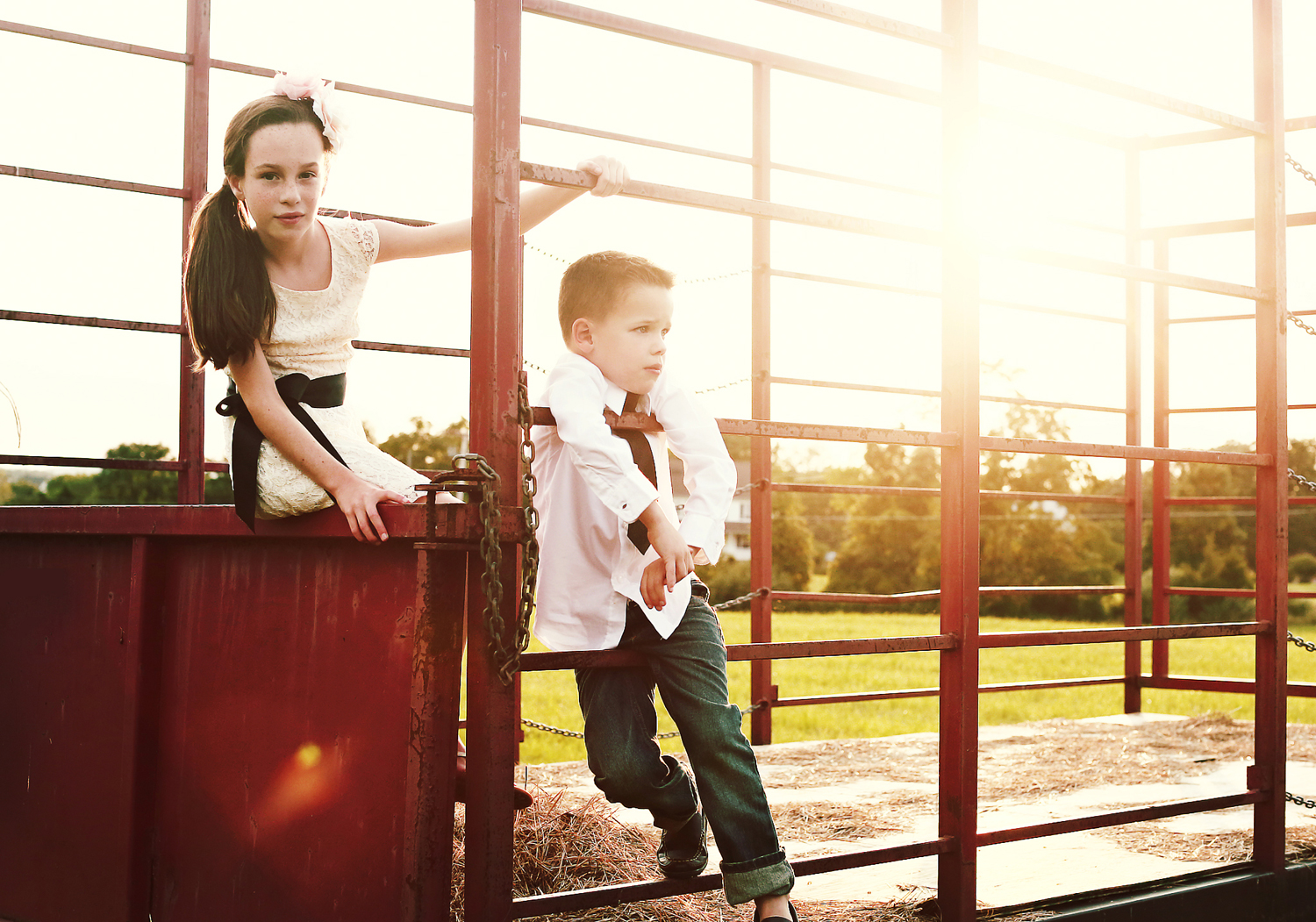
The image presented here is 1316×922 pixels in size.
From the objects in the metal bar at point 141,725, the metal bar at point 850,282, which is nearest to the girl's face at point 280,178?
the metal bar at point 141,725

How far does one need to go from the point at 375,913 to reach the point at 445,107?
123 inches

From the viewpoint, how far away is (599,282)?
7.02 ft

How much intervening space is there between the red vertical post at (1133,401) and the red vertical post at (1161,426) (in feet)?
0.32

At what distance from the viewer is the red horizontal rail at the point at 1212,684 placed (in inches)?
205

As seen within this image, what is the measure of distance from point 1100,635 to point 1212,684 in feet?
11.6

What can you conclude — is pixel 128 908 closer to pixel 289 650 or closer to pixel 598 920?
pixel 289 650

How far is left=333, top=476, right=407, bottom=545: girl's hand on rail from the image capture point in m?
1.94

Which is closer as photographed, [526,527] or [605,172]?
[526,527]

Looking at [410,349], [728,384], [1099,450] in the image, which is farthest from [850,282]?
[1099,450]

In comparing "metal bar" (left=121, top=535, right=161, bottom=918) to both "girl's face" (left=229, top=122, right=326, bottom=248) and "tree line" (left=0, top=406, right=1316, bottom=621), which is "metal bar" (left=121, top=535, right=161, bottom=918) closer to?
"girl's face" (left=229, top=122, right=326, bottom=248)

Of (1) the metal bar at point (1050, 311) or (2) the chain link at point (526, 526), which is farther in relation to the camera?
(1) the metal bar at point (1050, 311)

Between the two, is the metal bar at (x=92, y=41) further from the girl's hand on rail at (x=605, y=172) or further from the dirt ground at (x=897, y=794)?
the dirt ground at (x=897, y=794)

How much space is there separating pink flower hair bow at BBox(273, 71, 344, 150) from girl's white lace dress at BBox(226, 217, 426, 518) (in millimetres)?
235

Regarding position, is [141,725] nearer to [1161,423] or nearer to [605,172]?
[605,172]
